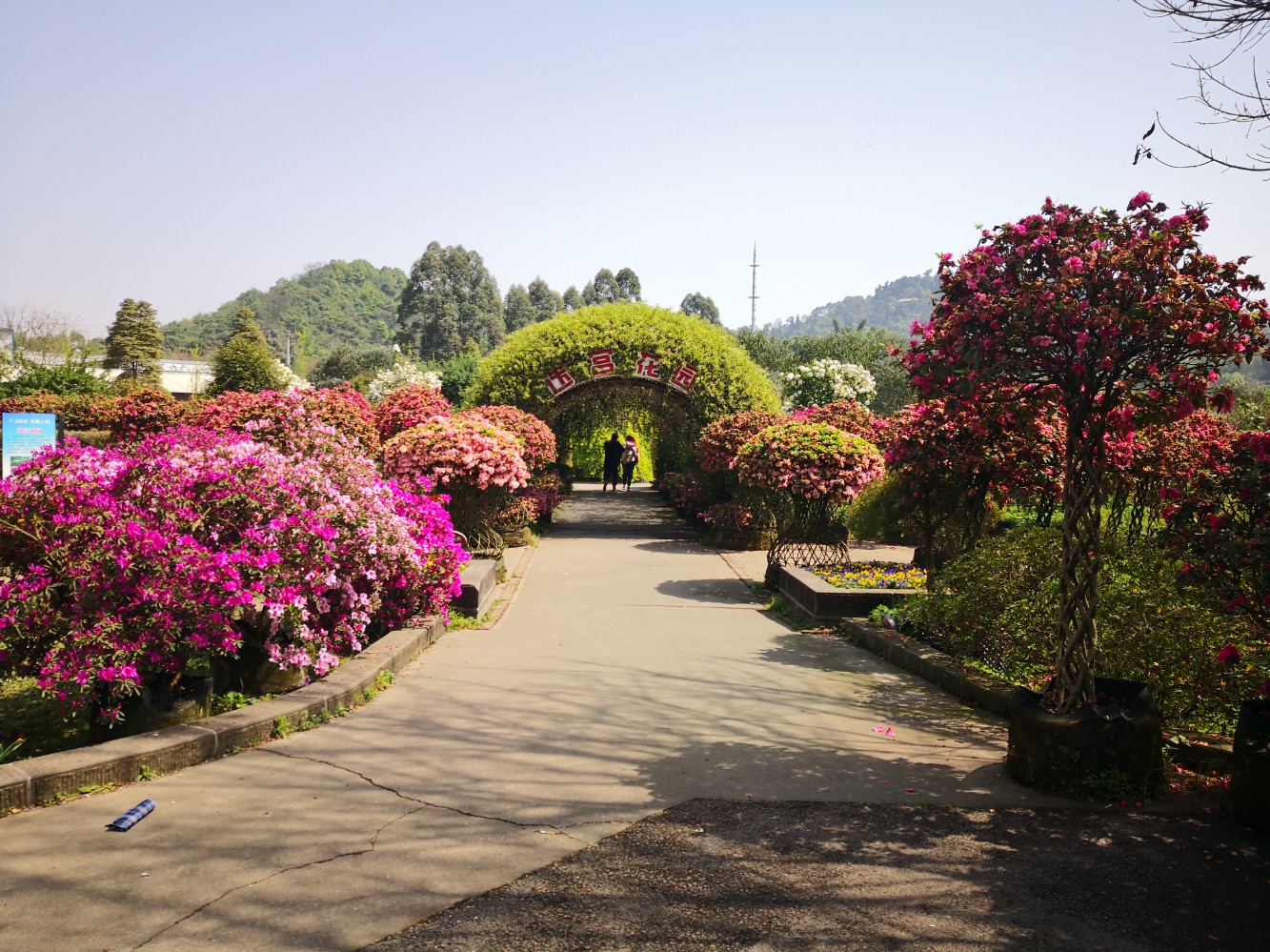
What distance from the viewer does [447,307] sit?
82500 mm

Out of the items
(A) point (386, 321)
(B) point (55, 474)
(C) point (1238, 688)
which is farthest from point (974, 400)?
(A) point (386, 321)

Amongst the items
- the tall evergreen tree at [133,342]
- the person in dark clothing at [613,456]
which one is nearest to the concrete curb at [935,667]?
the person in dark clothing at [613,456]

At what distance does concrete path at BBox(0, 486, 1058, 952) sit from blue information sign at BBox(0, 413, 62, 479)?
10.5 meters

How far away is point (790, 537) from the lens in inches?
458

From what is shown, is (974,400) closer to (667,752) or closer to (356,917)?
(667,752)

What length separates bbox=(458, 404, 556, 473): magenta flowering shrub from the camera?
14961 millimetres

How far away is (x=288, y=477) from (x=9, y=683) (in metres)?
2.49

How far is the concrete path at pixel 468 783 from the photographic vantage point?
129 inches

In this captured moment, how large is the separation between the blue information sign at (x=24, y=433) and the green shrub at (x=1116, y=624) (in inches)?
529

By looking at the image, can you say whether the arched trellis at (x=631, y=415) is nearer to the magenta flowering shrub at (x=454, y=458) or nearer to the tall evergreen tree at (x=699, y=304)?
the magenta flowering shrub at (x=454, y=458)

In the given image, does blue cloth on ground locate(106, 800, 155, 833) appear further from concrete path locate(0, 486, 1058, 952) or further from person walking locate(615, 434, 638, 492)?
person walking locate(615, 434, 638, 492)

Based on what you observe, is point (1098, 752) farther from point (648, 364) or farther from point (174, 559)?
point (648, 364)

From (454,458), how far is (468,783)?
7.19 meters

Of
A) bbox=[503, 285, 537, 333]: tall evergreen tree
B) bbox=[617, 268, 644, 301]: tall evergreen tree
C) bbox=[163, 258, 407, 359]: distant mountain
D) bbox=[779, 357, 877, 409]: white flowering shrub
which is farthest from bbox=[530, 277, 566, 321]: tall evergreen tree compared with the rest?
bbox=[779, 357, 877, 409]: white flowering shrub
